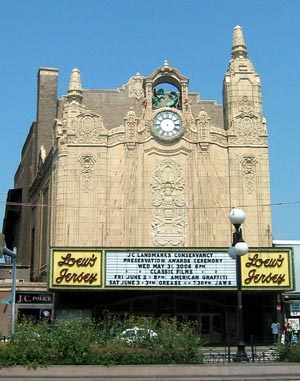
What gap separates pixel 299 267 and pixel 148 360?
31.4 m

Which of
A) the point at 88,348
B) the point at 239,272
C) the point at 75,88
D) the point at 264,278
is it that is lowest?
the point at 88,348

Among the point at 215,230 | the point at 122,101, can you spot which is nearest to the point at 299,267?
the point at 215,230

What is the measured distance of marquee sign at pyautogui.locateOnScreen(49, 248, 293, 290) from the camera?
38438 mm

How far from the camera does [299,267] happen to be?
44.4 m

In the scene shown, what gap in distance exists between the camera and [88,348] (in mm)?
14875

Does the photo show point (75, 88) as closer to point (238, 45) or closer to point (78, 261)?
point (238, 45)

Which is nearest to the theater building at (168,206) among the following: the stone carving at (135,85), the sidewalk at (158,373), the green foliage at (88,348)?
the stone carving at (135,85)

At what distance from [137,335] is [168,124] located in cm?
2923

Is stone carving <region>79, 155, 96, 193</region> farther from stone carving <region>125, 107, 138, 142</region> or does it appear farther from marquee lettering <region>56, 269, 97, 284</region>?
marquee lettering <region>56, 269, 97, 284</region>

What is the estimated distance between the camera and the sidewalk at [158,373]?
13820 mm

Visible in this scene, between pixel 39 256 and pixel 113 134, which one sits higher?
pixel 113 134

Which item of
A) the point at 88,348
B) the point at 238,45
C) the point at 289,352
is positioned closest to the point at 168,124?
the point at 238,45

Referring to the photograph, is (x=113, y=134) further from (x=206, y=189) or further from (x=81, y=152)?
(x=206, y=189)

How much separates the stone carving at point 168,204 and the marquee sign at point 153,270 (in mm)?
3121
